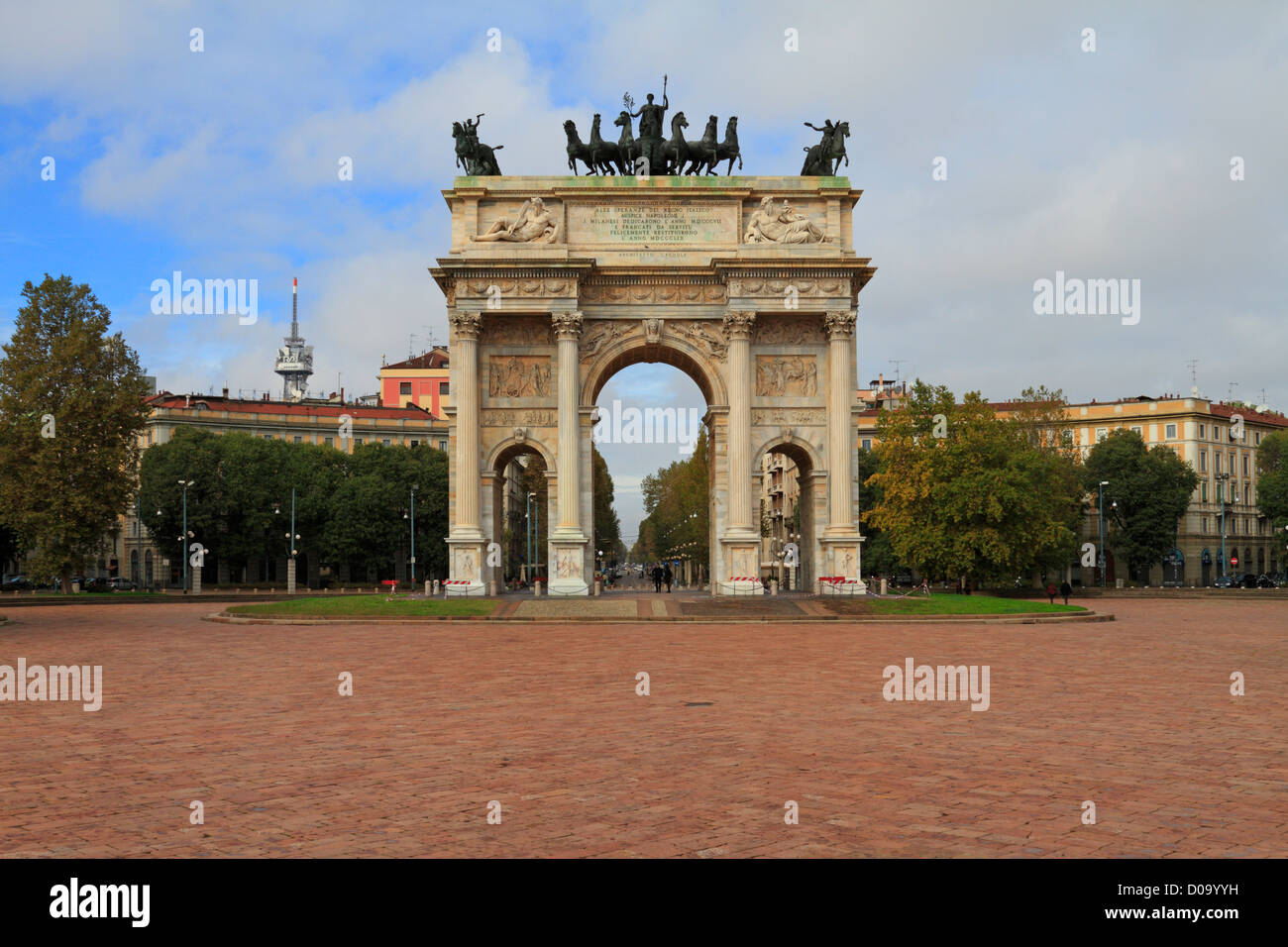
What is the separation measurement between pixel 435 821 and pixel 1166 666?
61.7 feet

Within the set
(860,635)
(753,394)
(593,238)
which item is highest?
(593,238)

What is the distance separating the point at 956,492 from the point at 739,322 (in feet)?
77.8

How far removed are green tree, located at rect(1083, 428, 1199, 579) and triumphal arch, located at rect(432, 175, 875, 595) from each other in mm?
52641

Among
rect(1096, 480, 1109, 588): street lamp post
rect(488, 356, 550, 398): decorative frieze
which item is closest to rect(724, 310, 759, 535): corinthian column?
rect(488, 356, 550, 398): decorative frieze

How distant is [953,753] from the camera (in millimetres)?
12688

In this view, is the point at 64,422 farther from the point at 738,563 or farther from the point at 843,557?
the point at 843,557

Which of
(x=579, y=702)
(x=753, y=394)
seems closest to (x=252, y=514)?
(x=753, y=394)

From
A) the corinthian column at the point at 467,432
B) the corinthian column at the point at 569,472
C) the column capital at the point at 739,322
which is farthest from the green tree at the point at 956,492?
the corinthian column at the point at 467,432

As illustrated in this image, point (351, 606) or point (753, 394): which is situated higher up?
point (753, 394)

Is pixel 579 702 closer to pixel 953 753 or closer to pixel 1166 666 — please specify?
pixel 953 753

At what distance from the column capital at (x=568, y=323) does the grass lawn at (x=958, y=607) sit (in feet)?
59.1

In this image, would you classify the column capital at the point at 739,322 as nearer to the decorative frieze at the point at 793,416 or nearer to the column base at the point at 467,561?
the decorative frieze at the point at 793,416

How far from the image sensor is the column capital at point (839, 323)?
170 feet

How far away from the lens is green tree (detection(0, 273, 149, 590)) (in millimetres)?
55219
